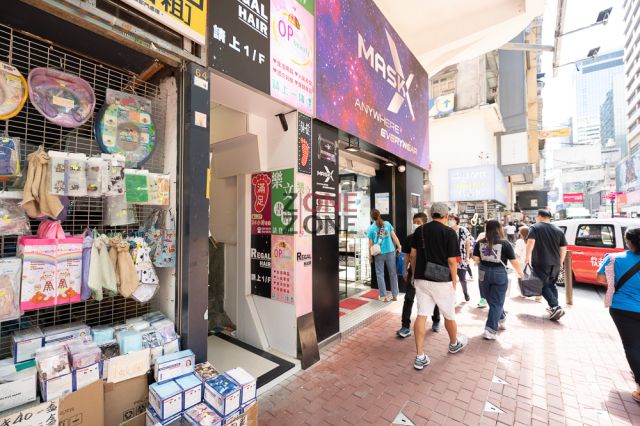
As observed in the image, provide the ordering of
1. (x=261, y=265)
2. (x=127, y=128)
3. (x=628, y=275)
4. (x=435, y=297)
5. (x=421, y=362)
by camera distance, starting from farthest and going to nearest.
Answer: (x=261, y=265) → (x=435, y=297) → (x=421, y=362) → (x=628, y=275) → (x=127, y=128)

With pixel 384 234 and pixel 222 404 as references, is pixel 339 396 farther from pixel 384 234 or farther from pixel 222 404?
pixel 384 234

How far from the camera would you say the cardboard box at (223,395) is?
186cm

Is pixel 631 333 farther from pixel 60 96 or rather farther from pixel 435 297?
pixel 60 96

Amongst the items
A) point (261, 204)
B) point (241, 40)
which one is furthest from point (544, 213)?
point (241, 40)

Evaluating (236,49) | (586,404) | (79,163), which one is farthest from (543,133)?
(79,163)

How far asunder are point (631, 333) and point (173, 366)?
396cm

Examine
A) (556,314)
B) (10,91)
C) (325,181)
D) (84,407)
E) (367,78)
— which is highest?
(367,78)

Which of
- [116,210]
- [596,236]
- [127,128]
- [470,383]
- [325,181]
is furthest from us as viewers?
[596,236]

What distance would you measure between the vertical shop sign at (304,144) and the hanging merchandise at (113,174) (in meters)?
1.83

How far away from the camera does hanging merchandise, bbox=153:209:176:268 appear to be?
2332mm

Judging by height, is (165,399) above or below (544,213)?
below

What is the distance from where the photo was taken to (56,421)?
1.58 meters

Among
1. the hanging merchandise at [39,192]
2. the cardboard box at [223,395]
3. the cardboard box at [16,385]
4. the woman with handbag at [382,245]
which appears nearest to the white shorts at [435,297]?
the woman with handbag at [382,245]

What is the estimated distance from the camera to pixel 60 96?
2006mm
